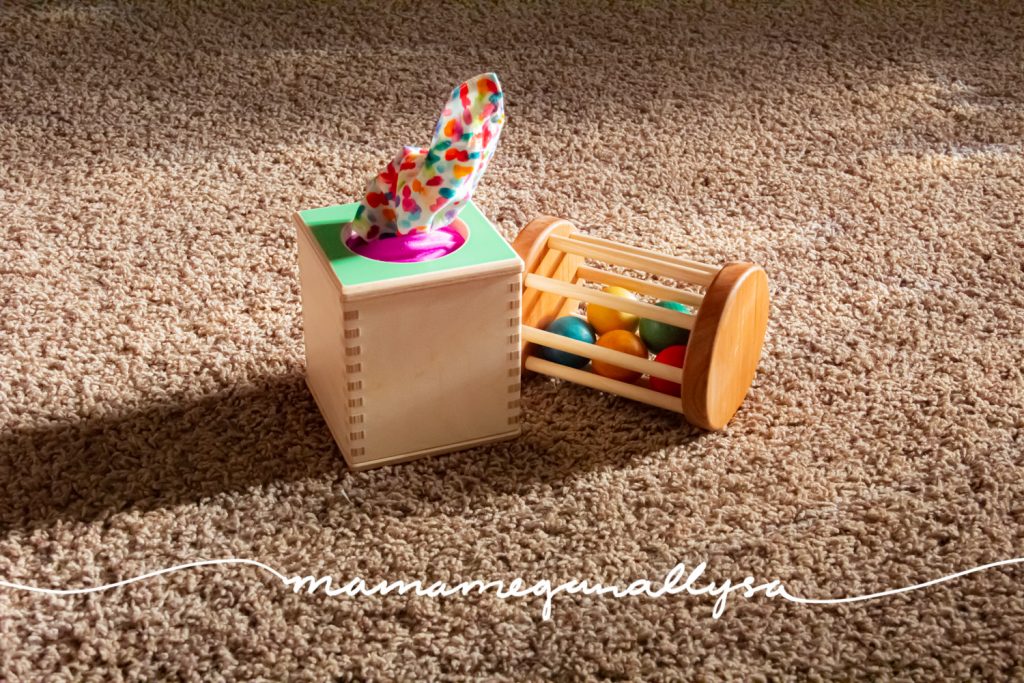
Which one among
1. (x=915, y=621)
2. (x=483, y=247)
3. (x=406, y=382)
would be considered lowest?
(x=915, y=621)

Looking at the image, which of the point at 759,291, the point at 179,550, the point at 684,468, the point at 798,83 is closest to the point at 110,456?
the point at 179,550

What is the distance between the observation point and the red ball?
136 centimetres

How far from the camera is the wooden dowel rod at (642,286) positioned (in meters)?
1.33

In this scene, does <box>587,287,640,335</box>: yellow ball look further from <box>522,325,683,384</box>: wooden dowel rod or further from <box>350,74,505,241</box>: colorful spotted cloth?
<box>350,74,505,241</box>: colorful spotted cloth

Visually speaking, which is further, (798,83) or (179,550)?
(798,83)

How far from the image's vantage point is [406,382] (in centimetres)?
125

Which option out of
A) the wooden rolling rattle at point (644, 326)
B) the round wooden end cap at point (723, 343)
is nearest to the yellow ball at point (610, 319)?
the wooden rolling rattle at point (644, 326)

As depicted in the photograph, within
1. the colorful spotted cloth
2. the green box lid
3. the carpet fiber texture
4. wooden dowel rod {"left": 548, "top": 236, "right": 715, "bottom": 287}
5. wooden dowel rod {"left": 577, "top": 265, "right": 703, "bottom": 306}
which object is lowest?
the carpet fiber texture

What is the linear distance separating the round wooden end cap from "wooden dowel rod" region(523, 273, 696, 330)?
0.04m

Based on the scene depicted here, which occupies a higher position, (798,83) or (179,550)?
(798,83)

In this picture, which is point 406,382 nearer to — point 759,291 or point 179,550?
point 179,550

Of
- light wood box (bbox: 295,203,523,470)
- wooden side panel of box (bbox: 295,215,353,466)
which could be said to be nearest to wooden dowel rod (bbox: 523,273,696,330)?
light wood box (bbox: 295,203,523,470)

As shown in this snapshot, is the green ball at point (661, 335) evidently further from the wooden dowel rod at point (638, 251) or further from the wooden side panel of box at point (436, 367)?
the wooden side panel of box at point (436, 367)

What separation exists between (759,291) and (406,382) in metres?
0.40
